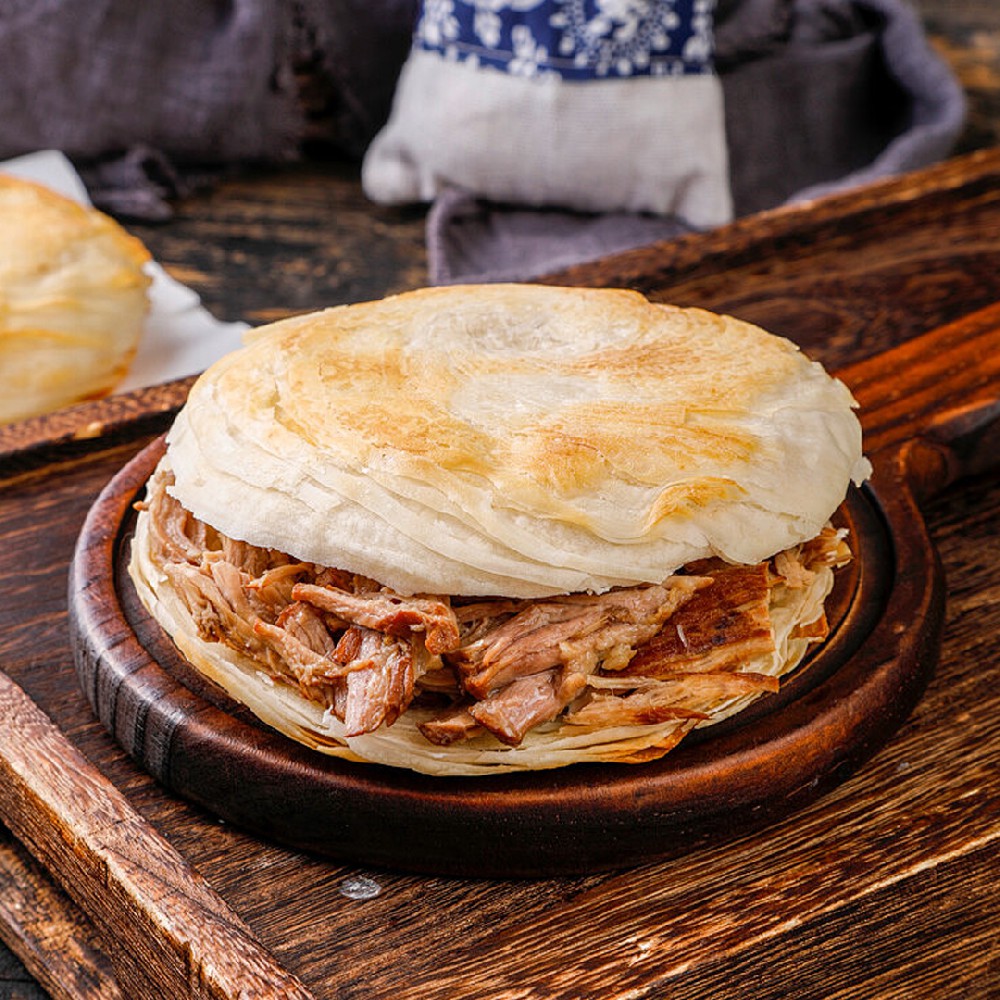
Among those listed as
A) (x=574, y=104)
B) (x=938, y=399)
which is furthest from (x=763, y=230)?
(x=574, y=104)

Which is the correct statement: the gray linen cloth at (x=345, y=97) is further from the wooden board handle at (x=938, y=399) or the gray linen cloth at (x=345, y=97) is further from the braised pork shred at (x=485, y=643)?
the braised pork shred at (x=485, y=643)

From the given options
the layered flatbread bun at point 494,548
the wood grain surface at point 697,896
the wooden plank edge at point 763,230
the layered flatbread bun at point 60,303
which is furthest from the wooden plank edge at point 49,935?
the wooden plank edge at point 763,230

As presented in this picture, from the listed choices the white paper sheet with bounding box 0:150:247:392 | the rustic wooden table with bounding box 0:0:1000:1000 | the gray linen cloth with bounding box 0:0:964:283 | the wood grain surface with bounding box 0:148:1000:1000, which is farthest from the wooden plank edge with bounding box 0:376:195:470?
the gray linen cloth with bounding box 0:0:964:283

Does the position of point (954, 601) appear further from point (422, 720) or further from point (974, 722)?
point (422, 720)

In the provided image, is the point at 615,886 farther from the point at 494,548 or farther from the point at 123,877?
the point at 123,877

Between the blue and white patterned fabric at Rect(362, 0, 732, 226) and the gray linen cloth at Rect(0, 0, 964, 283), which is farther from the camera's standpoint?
the gray linen cloth at Rect(0, 0, 964, 283)

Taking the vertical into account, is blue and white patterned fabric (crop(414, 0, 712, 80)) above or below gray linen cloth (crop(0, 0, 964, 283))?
above

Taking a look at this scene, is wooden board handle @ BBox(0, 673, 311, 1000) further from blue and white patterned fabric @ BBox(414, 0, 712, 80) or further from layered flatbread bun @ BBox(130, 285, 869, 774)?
blue and white patterned fabric @ BBox(414, 0, 712, 80)
